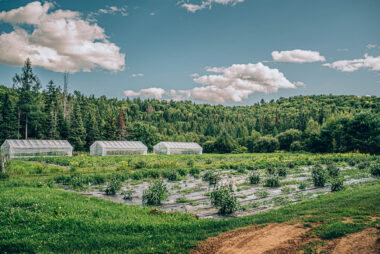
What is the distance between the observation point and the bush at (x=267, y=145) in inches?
2736

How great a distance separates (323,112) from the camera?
288 ft

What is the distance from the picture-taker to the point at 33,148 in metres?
43.2

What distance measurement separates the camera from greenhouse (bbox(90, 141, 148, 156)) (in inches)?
2026

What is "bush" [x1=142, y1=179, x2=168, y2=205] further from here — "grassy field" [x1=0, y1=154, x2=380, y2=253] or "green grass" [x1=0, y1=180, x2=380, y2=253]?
"green grass" [x1=0, y1=180, x2=380, y2=253]

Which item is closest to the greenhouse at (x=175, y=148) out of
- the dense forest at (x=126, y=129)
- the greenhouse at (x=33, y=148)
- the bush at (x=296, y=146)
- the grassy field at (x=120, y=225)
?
the dense forest at (x=126, y=129)

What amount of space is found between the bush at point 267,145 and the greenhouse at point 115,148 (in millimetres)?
33467

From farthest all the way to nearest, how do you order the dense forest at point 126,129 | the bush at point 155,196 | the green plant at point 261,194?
the dense forest at point 126,129 < the green plant at point 261,194 < the bush at point 155,196

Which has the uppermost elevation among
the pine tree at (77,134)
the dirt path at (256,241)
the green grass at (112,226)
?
the pine tree at (77,134)

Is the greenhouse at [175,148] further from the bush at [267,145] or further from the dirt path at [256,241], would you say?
the dirt path at [256,241]

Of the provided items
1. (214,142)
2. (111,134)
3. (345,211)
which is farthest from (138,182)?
(214,142)

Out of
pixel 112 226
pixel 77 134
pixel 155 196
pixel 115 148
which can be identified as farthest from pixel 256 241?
pixel 77 134

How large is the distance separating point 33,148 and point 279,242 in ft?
156

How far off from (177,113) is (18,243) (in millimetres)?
132680

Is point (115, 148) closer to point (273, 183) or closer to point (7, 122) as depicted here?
point (7, 122)
